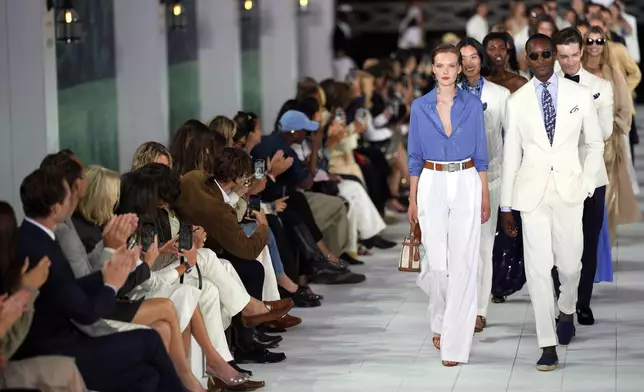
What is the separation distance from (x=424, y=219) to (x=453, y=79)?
2.09 feet

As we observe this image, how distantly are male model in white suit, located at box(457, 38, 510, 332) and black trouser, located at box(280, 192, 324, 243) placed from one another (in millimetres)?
1578

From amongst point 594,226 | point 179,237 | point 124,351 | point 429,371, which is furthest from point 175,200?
point 594,226

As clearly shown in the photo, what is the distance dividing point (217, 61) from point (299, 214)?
3.15 m

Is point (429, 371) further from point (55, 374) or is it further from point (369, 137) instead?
point (369, 137)

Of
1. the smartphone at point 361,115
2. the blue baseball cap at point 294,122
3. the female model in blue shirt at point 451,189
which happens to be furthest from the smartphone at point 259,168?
the smartphone at point 361,115

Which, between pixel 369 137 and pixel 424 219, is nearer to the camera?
pixel 424 219

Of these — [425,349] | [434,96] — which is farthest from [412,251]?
[434,96]

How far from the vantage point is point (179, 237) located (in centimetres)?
600

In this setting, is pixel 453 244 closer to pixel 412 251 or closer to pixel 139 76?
pixel 412 251

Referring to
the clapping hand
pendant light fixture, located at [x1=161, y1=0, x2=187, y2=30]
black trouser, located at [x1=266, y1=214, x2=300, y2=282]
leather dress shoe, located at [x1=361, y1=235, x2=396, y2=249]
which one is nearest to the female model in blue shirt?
black trouser, located at [x1=266, y1=214, x2=300, y2=282]

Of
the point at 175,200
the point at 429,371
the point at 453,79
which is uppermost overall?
the point at 453,79

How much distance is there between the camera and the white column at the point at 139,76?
8.85 meters

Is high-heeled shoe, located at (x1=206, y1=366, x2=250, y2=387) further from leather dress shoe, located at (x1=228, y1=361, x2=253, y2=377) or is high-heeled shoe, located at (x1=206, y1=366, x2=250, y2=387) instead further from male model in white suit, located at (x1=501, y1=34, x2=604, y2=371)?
male model in white suit, located at (x1=501, y1=34, x2=604, y2=371)

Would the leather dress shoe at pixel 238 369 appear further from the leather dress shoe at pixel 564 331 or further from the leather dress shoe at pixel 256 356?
the leather dress shoe at pixel 564 331
